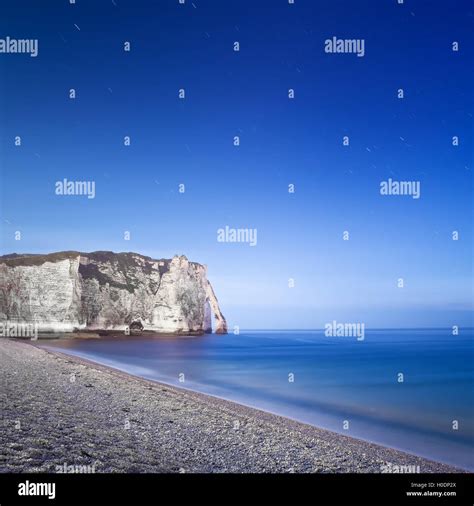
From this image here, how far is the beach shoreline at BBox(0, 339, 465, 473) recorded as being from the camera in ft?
18.5

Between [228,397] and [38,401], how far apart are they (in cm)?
704

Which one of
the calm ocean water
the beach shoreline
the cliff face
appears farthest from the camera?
the cliff face

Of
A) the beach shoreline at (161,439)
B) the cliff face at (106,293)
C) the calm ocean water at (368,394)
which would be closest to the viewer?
the beach shoreline at (161,439)

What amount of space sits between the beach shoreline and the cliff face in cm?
3932

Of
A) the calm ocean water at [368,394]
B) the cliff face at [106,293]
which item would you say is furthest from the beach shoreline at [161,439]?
the cliff face at [106,293]

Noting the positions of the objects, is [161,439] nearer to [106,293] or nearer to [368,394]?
[368,394]

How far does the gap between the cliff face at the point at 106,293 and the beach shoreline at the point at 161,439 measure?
129 feet

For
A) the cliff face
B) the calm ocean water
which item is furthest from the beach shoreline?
the cliff face

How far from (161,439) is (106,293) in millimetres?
54249

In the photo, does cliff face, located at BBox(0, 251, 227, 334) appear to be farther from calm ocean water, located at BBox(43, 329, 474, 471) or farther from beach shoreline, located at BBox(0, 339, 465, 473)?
beach shoreline, located at BBox(0, 339, 465, 473)

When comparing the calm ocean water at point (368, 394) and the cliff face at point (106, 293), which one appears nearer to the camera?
the calm ocean water at point (368, 394)

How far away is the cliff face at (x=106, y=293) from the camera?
47.4 meters

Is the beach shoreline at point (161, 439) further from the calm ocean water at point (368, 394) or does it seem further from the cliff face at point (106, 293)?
the cliff face at point (106, 293)
